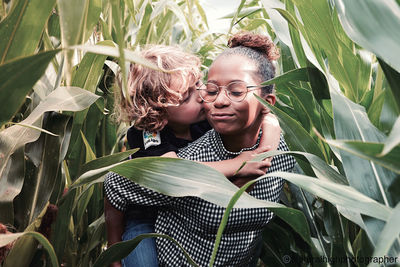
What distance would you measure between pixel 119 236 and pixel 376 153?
0.66 metres

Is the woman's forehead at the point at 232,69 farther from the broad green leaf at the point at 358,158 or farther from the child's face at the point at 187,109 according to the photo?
the broad green leaf at the point at 358,158

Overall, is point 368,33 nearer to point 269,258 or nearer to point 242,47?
point 242,47

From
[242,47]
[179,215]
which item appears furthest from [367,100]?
[179,215]

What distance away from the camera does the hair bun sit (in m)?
0.95

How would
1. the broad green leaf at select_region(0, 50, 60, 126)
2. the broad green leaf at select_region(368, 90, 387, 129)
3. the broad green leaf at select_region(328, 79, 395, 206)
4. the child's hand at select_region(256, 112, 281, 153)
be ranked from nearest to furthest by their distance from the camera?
the broad green leaf at select_region(0, 50, 60, 126) < the broad green leaf at select_region(328, 79, 395, 206) < the broad green leaf at select_region(368, 90, 387, 129) < the child's hand at select_region(256, 112, 281, 153)

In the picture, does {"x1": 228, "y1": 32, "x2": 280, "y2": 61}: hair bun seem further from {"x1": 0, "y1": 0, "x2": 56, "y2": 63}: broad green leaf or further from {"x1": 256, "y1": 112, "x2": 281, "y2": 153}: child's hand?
{"x1": 0, "y1": 0, "x2": 56, "y2": 63}: broad green leaf

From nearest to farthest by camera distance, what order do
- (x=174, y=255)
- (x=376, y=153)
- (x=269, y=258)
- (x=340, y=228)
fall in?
(x=376, y=153) < (x=340, y=228) < (x=174, y=255) < (x=269, y=258)

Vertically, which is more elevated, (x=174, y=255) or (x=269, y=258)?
(x=174, y=255)

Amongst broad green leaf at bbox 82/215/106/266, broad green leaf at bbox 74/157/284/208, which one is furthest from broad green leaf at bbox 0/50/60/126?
broad green leaf at bbox 82/215/106/266

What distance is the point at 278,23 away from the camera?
863mm

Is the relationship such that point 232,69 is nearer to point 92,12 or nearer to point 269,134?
point 269,134

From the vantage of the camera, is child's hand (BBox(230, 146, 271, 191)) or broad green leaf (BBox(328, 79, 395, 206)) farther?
child's hand (BBox(230, 146, 271, 191))

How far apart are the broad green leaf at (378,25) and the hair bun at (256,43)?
0.45 metres

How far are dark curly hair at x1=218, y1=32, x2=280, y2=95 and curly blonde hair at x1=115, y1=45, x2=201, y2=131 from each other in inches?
4.4
